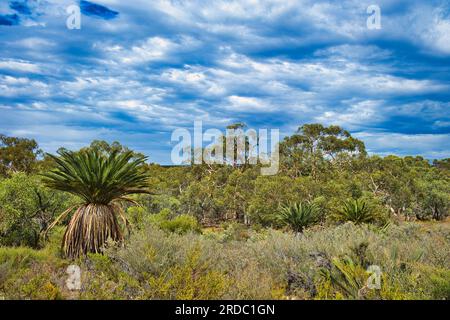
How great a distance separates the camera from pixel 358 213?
18.9m

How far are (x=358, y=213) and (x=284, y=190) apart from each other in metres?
15.5

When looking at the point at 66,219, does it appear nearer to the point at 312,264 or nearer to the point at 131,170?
the point at 131,170

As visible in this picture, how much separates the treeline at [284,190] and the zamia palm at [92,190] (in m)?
7.72

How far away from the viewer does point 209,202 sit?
40250 millimetres

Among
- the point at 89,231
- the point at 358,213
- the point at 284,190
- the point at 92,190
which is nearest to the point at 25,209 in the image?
the point at 92,190

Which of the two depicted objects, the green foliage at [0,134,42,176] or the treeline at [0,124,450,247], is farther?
the green foliage at [0,134,42,176]

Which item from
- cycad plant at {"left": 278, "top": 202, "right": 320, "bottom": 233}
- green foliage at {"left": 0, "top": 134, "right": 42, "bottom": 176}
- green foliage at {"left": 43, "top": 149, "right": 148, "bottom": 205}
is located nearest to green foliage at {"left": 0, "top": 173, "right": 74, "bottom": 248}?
green foliage at {"left": 43, "top": 149, "right": 148, "bottom": 205}

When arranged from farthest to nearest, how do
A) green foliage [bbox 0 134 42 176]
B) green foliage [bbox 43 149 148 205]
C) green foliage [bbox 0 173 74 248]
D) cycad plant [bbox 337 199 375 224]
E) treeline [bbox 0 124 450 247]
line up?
green foliage [bbox 0 134 42 176] < cycad plant [bbox 337 199 375 224] < treeline [bbox 0 124 450 247] < green foliage [bbox 0 173 74 248] < green foliage [bbox 43 149 148 205]

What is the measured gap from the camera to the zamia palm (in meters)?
8.89

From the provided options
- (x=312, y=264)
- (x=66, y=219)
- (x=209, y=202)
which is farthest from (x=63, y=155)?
(x=209, y=202)

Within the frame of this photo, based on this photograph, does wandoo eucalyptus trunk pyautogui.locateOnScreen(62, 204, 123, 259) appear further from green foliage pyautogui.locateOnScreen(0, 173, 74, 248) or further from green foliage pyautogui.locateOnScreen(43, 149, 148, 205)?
green foliage pyautogui.locateOnScreen(0, 173, 74, 248)

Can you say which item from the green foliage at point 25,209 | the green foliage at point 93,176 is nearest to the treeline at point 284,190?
the green foliage at point 25,209

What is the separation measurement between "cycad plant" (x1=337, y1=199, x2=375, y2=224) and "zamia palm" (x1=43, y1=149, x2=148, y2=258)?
12865mm
